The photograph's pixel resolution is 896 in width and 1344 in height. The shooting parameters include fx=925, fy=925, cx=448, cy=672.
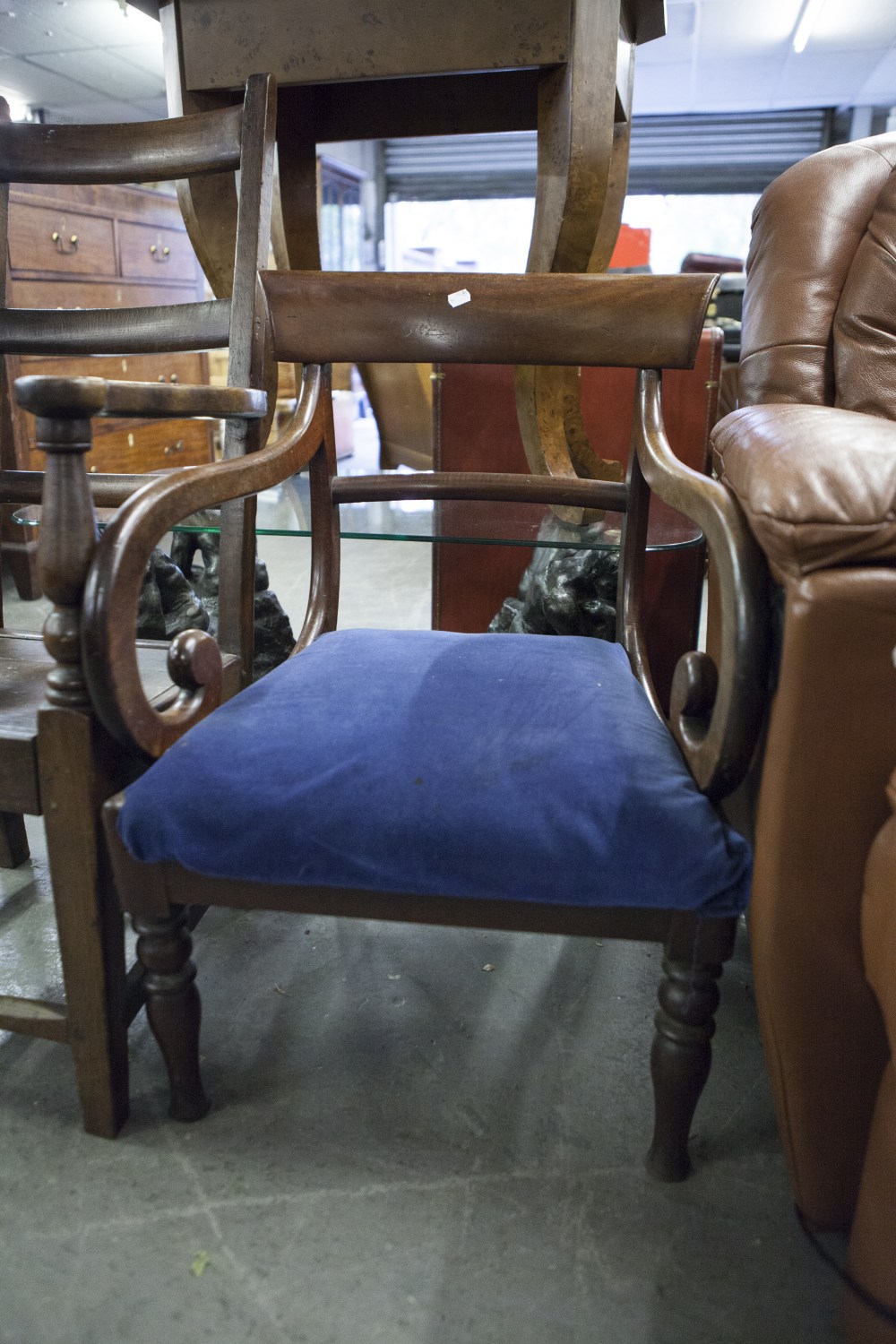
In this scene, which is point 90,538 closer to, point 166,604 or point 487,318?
point 487,318

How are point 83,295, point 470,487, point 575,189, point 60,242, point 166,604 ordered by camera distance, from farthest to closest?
point 83,295 < point 60,242 < point 166,604 < point 575,189 < point 470,487

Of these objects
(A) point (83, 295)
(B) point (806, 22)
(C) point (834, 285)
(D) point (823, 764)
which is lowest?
(D) point (823, 764)

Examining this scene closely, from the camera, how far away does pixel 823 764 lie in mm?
655

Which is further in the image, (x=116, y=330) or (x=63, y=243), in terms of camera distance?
(x=63, y=243)

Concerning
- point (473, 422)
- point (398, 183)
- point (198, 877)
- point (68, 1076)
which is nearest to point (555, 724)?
point (198, 877)

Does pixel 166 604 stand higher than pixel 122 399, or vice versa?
pixel 122 399

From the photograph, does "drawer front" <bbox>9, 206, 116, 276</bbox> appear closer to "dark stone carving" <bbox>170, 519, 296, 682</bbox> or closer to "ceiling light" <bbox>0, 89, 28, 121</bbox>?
"dark stone carving" <bbox>170, 519, 296, 682</bbox>

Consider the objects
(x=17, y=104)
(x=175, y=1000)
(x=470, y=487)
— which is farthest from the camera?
(x=17, y=104)

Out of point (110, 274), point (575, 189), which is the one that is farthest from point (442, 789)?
point (110, 274)

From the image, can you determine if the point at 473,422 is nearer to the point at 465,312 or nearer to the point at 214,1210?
the point at 465,312

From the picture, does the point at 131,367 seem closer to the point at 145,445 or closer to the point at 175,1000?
the point at 145,445

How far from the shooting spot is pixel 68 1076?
99 centimetres

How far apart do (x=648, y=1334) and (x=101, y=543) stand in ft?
2.47

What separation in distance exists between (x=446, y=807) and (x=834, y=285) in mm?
912
